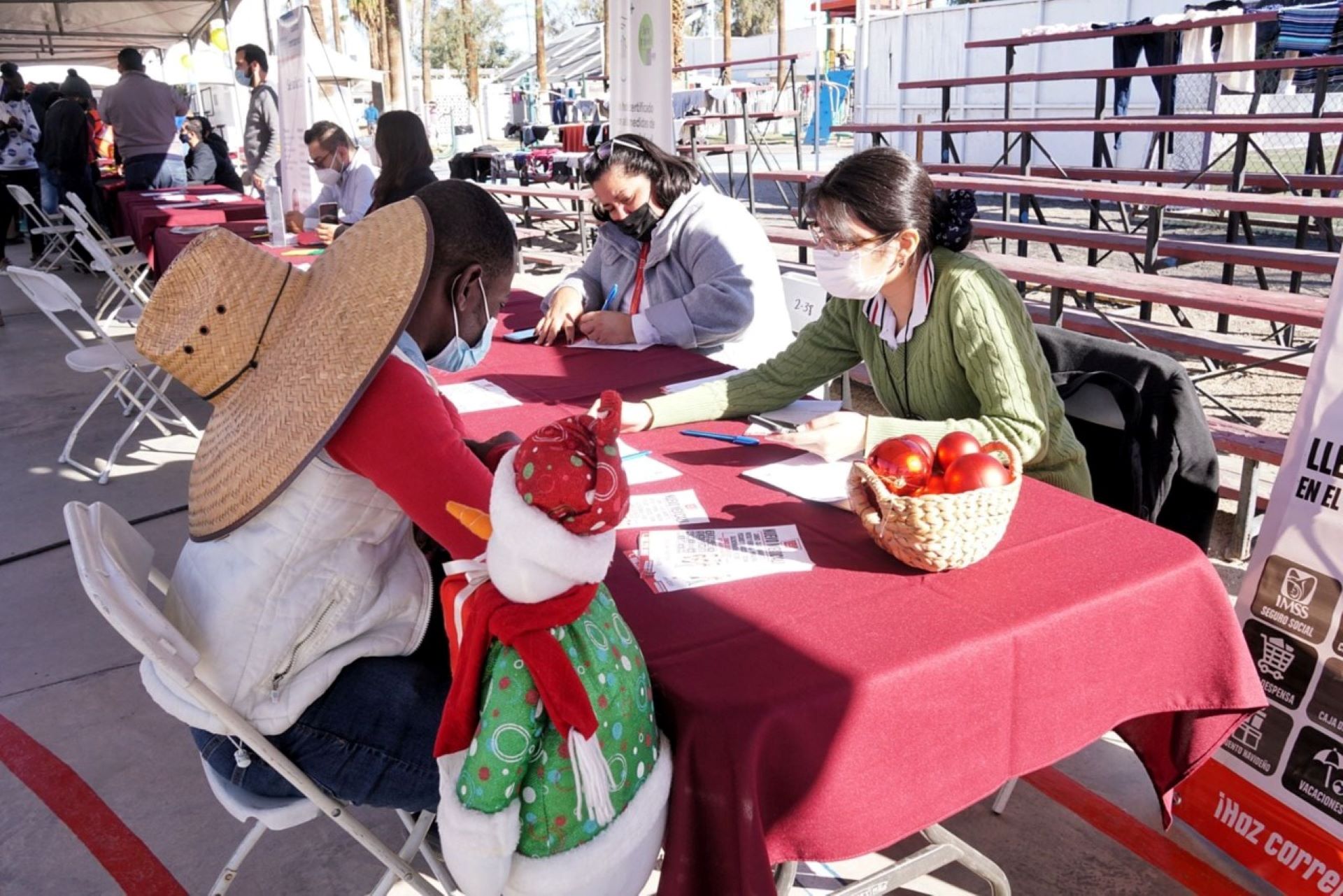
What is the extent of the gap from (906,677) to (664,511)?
590 millimetres

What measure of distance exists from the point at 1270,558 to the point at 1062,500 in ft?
1.62

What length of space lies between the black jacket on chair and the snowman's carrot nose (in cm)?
147

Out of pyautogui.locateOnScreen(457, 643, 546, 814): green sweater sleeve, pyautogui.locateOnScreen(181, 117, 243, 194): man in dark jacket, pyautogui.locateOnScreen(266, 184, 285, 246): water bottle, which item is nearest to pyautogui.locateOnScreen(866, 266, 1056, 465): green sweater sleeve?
pyautogui.locateOnScreen(457, 643, 546, 814): green sweater sleeve

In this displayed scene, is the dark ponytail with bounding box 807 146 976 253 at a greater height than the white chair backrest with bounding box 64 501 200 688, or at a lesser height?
greater

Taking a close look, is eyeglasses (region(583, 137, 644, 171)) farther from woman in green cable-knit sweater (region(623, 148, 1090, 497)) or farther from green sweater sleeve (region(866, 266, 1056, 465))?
green sweater sleeve (region(866, 266, 1056, 465))

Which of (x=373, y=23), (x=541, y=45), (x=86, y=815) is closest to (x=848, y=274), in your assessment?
(x=86, y=815)

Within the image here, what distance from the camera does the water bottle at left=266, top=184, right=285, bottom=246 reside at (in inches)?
191

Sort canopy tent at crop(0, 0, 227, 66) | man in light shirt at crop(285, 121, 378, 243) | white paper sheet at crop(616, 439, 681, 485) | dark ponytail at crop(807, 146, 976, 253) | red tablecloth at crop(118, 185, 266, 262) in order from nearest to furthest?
1. white paper sheet at crop(616, 439, 681, 485)
2. dark ponytail at crop(807, 146, 976, 253)
3. man in light shirt at crop(285, 121, 378, 243)
4. red tablecloth at crop(118, 185, 266, 262)
5. canopy tent at crop(0, 0, 227, 66)

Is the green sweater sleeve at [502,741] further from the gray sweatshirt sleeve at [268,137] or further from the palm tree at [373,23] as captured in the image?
the palm tree at [373,23]

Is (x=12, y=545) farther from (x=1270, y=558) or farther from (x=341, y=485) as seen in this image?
(x=1270, y=558)

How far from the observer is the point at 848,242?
1.97 meters

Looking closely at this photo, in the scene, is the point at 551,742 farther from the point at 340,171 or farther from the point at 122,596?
the point at 340,171

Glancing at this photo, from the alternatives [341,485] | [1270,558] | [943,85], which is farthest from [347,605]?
[943,85]

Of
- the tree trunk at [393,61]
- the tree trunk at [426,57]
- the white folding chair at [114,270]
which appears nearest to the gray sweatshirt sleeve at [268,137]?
the white folding chair at [114,270]
